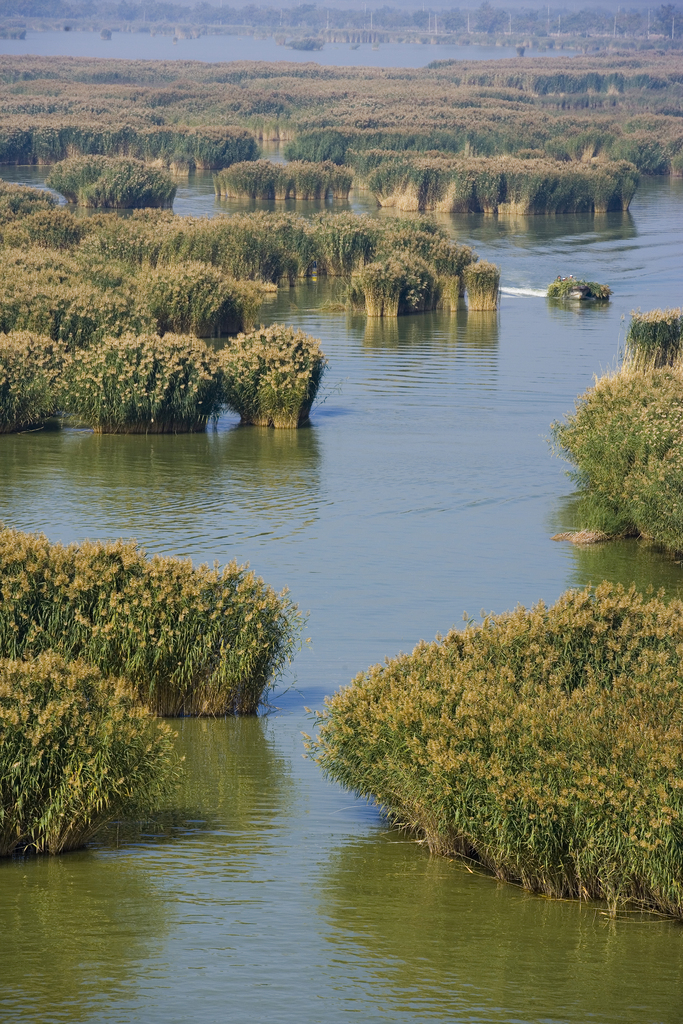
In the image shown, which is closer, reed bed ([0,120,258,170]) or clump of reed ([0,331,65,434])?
clump of reed ([0,331,65,434])

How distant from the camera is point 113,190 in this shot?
57000 mm

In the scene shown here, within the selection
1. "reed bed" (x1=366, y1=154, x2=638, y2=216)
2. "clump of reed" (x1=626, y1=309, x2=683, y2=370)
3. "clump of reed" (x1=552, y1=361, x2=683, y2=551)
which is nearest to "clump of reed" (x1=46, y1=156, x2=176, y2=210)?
"reed bed" (x1=366, y1=154, x2=638, y2=216)

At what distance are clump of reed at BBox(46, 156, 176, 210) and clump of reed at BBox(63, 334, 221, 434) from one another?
3178cm

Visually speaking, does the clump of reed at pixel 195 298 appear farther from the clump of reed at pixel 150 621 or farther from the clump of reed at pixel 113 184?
the clump of reed at pixel 113 184

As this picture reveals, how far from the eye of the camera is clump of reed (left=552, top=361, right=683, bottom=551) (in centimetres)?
1972

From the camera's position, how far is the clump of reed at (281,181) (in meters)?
64.1

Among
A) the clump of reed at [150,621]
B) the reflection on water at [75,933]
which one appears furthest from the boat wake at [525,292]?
the reflection on water at [75,933]

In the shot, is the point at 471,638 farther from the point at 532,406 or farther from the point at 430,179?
the point at 430,179

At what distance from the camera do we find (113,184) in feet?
187

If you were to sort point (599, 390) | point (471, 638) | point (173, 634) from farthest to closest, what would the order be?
1. point (599, 390)
2. point (173, 634)
3. point (471, 638)

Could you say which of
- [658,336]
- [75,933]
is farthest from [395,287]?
[75,933]

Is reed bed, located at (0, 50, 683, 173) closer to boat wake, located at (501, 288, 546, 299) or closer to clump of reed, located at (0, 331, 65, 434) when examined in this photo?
boat wake, located at (501, 288, 546, 299)

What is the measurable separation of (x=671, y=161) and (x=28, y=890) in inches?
3208

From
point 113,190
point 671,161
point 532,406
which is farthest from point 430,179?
point 532,406
